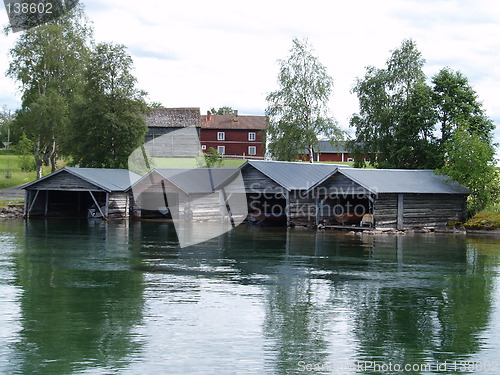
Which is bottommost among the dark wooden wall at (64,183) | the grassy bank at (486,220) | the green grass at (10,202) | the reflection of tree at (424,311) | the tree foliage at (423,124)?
the reflection of tree at (424,311)

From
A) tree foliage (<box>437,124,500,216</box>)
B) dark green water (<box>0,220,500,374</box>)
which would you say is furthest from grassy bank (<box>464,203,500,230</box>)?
dark green water (<box>0,220,500,374</box>)

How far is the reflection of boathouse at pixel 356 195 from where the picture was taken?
1614 inches

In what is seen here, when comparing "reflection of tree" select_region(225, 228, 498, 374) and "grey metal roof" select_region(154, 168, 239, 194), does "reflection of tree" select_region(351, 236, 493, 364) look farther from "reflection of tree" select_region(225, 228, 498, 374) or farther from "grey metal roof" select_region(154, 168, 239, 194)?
"grey metal roof" select_region(154, 168, 239, 194)

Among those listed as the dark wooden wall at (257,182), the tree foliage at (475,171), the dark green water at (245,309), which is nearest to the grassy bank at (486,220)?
the tree foliage at (475,171)

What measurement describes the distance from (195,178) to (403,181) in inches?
614

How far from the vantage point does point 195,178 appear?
50.0m

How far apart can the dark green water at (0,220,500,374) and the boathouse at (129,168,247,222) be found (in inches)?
595

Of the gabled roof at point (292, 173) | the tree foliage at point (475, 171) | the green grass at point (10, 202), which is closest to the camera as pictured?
the gabled roof at point (292, 173)

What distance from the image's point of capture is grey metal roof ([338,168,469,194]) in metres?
40.8

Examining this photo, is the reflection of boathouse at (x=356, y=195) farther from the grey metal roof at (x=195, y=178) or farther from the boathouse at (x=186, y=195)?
the grey metal roof at (x=195, y=178)

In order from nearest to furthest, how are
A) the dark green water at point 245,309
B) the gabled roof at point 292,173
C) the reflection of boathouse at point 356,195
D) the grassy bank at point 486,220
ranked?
the dark green water at point 245,309
the reflection of boathouse at point 356,195
the grassy bank at point 486,220
the gabled roof at point 292,173

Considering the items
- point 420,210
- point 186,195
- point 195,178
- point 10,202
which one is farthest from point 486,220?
point 10,202

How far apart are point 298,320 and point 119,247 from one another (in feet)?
52.3

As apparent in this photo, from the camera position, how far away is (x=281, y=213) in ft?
155
